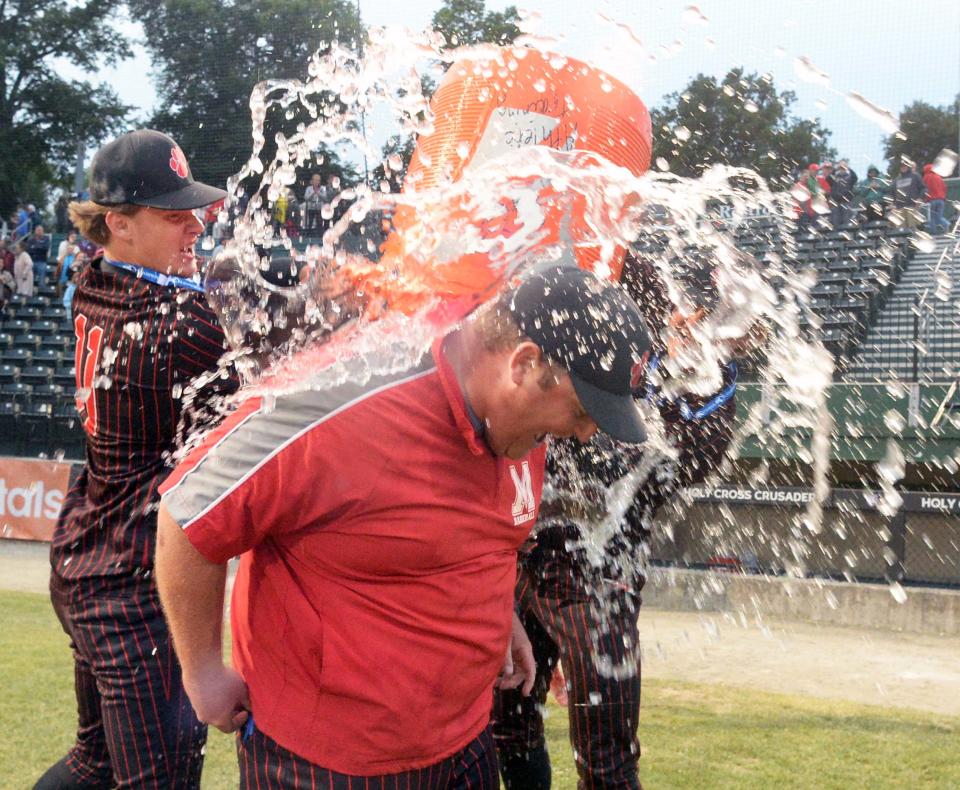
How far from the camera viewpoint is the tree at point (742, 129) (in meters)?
13.3

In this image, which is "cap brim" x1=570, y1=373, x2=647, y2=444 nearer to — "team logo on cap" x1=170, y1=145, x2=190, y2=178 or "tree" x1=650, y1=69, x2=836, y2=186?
"team logo on cap" x1=170, y1=145, x2=190, y2=178

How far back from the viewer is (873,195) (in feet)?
42.2

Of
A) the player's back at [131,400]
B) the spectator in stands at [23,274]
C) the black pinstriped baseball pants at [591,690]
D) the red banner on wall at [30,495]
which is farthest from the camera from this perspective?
the spectator in stands at [23,274]

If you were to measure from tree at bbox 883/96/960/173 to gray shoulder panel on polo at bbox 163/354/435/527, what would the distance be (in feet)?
62.9

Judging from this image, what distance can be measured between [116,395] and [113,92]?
1448 inches

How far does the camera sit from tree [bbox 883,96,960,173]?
1997 centimetres

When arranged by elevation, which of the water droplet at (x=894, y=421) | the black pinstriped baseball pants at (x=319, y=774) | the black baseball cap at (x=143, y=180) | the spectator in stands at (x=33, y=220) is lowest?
the spectator in stands at (x=33, y=220)

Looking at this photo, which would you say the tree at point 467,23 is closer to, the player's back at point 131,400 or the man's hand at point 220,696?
the player's back at point 131,400

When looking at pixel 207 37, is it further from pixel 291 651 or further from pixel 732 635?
pixel 291 651

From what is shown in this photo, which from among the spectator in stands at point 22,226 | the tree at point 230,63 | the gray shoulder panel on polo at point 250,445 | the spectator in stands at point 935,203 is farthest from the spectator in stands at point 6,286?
the gray shoulder panel on polo at point 250,445

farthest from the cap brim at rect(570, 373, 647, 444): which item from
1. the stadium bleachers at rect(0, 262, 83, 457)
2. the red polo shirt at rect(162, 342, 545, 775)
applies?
the stadium bleachers at rect(0, 262, 83, 457)

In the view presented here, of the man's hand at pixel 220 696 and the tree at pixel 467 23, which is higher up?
the tree at pixel 467 23

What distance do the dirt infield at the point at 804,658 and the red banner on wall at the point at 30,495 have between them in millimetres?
2309

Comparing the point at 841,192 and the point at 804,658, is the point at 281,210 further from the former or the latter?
the point at 804,658
